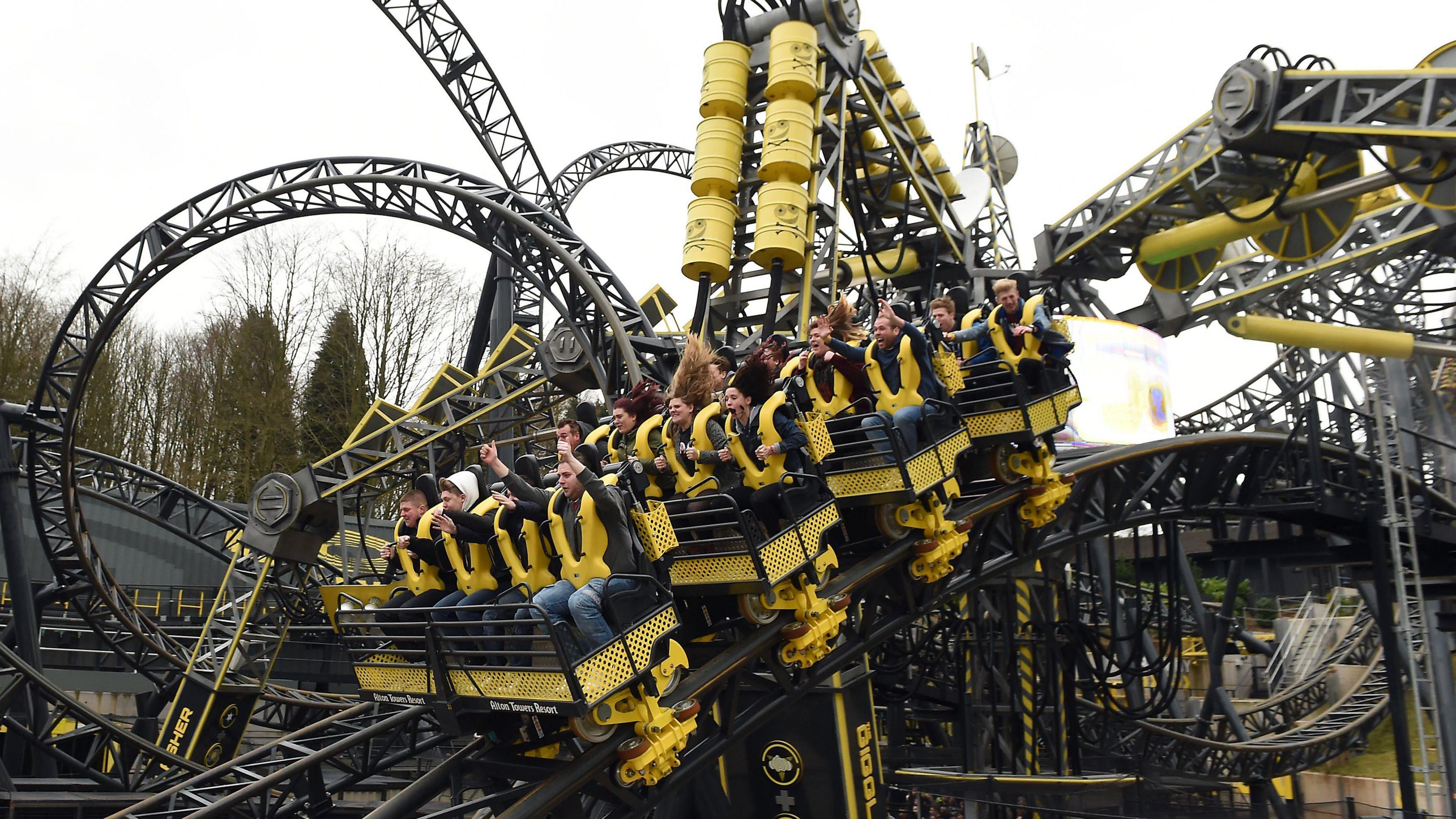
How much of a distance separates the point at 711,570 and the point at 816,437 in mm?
1387

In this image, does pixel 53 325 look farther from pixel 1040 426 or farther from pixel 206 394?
pixel 1040 426

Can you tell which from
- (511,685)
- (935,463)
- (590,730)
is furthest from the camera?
(935,463)

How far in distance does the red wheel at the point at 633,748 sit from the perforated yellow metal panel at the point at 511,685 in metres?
0.94

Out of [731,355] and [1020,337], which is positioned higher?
[731,355]

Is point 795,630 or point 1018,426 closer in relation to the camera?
point 795,630

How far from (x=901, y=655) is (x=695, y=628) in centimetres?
885

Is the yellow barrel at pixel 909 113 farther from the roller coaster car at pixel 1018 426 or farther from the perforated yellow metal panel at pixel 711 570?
the perforated yellow metal panel at pixel 711 570

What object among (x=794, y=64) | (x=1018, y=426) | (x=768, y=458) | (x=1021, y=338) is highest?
(x=794, y=64)

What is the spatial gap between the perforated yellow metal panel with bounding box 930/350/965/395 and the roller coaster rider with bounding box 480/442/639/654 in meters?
3.84

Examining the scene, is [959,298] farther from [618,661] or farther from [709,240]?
[618,661]

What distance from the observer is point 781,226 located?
14180 mm

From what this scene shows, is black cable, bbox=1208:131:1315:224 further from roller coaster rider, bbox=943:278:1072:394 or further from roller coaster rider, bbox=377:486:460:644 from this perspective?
roller coaster rider, bbox=377:486:460:644

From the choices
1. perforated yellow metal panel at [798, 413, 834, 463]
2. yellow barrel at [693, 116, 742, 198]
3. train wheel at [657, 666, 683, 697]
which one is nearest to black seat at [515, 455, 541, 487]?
train wheel at [657, 666, 683, 697]

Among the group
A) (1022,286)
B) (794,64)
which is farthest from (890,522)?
(794,64)
